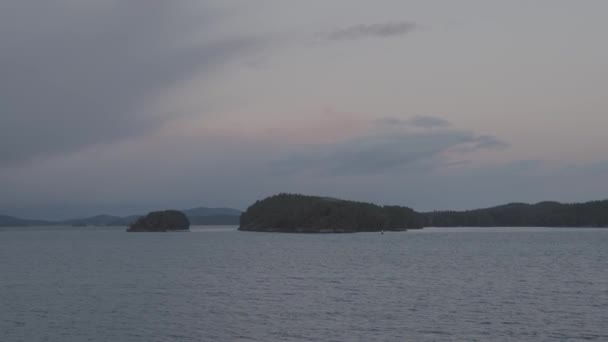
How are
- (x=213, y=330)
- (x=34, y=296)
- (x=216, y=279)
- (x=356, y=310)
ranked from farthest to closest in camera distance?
(x=216, y=279) → (x=34, y=296) → (x=356, y=310) → (x=213, y=330)

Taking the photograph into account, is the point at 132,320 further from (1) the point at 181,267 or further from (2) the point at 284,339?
(1) the point at 181,267

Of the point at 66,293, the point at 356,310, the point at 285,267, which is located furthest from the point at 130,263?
the point at 356,310

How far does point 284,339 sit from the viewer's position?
35.8 meters

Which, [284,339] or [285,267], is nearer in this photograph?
[284,339]

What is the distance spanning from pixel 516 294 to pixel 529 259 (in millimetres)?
45533

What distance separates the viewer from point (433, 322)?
40.2 metres

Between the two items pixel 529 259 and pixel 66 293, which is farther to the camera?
pixel 529 259

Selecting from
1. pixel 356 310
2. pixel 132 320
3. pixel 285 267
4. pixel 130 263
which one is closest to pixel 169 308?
pixel 132 320

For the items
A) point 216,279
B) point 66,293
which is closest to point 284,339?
point 66,293

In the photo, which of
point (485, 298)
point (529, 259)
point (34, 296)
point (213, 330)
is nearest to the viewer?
point (213, 330)

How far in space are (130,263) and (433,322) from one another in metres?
65.6

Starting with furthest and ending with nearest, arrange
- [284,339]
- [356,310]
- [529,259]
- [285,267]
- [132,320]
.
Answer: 1. [529,259]
2. [285,267]
3. [356,310]
4. [132,320]
5. [284,339]

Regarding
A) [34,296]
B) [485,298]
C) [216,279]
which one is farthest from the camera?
[216,279]

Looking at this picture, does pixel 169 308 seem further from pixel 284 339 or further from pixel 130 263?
pixel 130 263
